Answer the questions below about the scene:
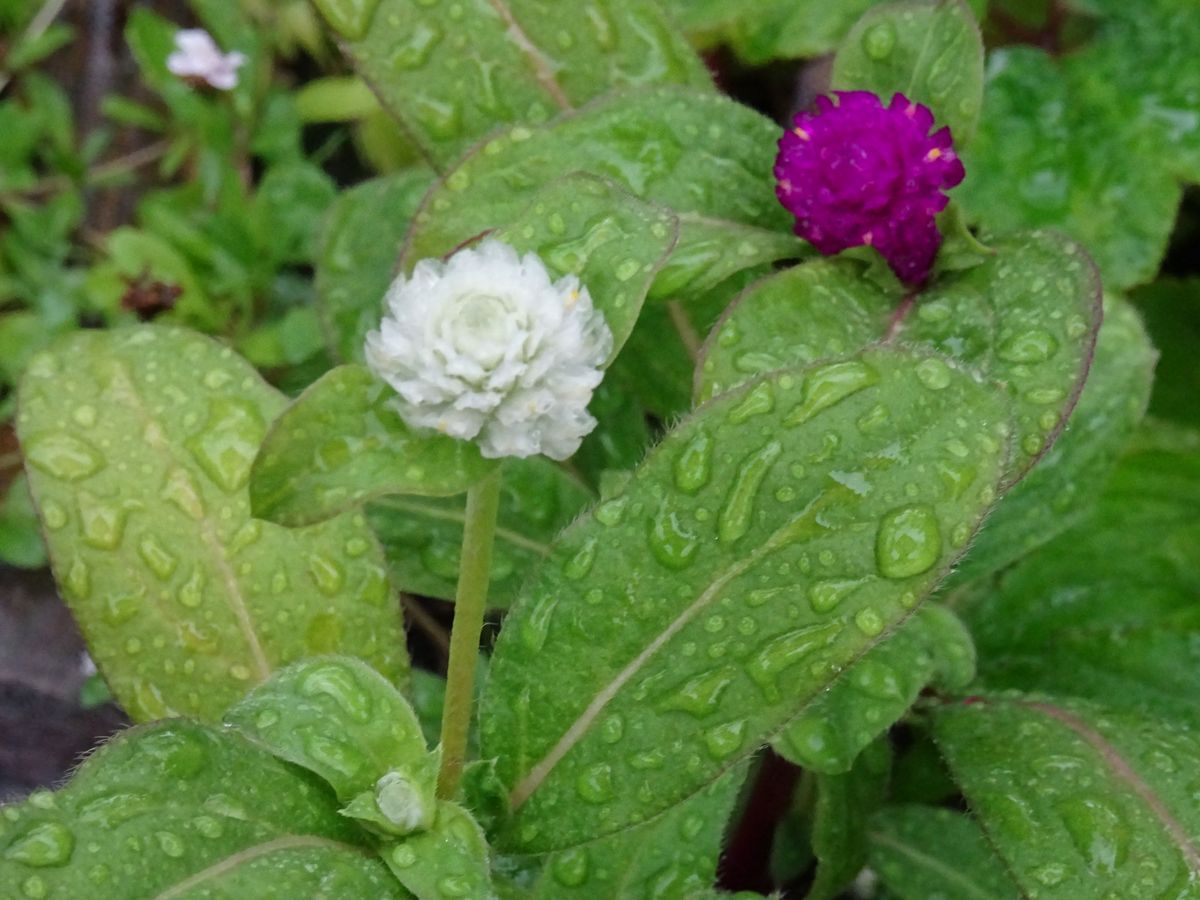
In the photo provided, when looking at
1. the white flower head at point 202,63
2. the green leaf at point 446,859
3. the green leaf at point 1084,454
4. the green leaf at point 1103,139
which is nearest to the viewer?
the green leaf at point 446,859

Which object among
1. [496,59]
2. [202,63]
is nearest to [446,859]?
[496,59]

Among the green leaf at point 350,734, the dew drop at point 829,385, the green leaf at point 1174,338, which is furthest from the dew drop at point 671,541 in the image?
the green leaf at point 1174,338

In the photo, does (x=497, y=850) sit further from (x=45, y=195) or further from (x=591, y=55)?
(x=45, y=195)

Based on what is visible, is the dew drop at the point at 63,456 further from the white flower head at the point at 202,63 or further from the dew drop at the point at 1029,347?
the white flower head at the point at 202,63

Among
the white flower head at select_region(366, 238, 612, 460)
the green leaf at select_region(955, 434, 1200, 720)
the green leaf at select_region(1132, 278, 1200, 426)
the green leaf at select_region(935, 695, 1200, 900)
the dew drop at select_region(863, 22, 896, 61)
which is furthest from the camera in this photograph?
the green leaf at select_region(1132, 278, 1200, 426)

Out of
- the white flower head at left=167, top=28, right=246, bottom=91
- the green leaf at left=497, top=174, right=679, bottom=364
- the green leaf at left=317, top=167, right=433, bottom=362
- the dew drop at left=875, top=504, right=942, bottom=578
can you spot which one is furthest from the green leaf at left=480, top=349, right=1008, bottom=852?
the white flower head at left=167, top=28, right=246, bottom=91

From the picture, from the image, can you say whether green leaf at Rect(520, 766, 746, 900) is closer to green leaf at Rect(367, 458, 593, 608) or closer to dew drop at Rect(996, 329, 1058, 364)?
green leaf at Rect(367, 458, 593, 608)
